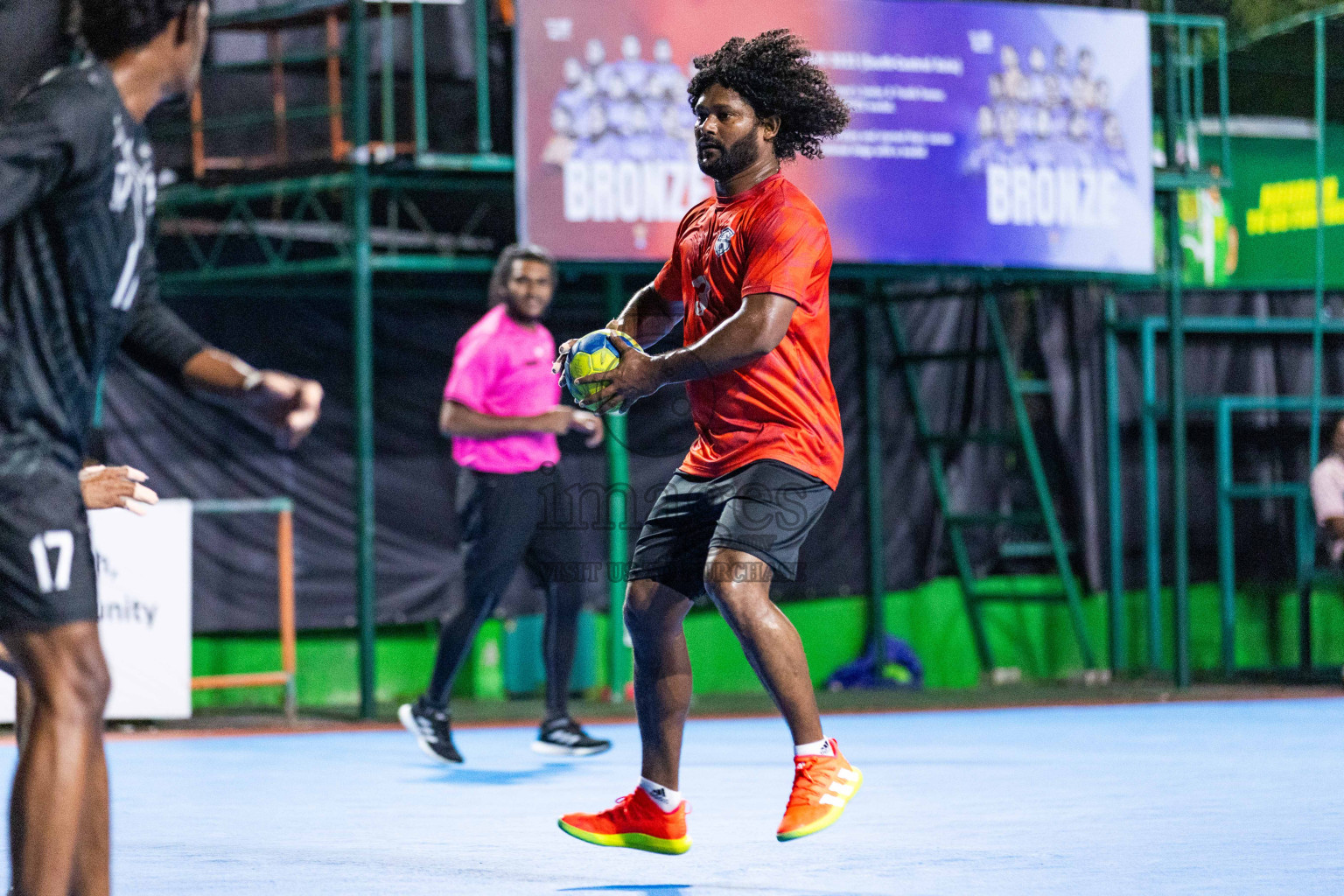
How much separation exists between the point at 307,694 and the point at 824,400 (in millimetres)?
7894

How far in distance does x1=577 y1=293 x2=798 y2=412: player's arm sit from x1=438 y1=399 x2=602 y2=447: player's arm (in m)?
2.97

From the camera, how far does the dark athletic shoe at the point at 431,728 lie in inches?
299

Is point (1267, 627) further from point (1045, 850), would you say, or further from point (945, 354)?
point (1045, 850)

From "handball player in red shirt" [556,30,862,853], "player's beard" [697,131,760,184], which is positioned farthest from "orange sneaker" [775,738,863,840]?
"player's beard" [697,131,760,184]

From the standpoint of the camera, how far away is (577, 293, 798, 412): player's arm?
4453mm

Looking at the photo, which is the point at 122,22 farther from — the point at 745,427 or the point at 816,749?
the point at 816,749

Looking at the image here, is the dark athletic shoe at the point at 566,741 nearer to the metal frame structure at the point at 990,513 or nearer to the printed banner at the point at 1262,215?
the metal frame structure at the point at 990,513

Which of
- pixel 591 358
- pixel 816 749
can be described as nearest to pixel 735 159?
pixel 591 358

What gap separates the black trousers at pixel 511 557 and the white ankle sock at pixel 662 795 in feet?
9.23

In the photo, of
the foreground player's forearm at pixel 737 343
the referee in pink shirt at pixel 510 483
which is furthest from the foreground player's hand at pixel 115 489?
the referee in pink shirt at pixel 510 483

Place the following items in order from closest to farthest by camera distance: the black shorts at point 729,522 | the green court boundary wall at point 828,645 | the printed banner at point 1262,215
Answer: the black shorts at point 729,522, the green court boundary wall at point 828,645, the printed banner at point 1262,215

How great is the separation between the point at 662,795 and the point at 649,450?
7.70 metres

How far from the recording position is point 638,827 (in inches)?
186

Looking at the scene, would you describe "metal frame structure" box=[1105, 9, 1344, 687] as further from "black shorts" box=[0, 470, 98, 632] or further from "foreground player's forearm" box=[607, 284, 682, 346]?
"black shorts" box=[0, 470, 98, 632]
